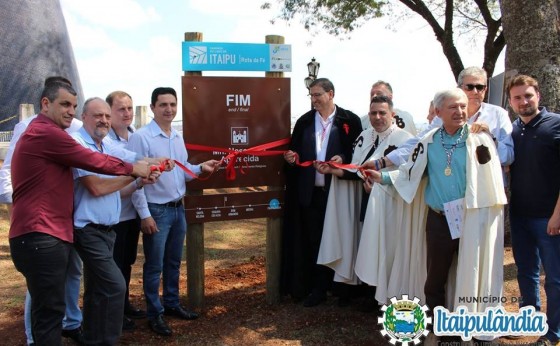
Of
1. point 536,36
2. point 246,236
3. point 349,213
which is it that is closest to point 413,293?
point 349,213

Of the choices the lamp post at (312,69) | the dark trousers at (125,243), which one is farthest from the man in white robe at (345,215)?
the lamp post at (312,69)

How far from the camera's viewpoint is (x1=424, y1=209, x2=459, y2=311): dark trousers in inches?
155

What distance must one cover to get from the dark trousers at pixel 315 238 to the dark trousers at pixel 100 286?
7.42ft

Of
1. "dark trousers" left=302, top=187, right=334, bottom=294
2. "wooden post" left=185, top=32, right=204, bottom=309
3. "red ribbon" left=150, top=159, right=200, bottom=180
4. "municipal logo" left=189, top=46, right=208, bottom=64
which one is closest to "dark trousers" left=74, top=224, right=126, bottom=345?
"red ribbon" left=150, top=159, right=200, bottom=180

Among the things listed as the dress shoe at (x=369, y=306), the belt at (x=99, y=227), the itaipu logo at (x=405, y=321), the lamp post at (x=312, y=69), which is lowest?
the dress shoe at (x=369, y=306)

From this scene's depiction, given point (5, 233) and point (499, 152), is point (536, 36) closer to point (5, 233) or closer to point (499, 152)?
point (499, 152)

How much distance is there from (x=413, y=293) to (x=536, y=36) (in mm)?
4179

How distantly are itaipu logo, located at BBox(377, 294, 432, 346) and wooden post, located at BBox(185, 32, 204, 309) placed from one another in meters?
2.01

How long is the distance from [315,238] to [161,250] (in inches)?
66.0

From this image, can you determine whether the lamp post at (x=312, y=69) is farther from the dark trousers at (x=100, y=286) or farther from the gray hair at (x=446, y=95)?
the dark trousers at (x=100, y=286)

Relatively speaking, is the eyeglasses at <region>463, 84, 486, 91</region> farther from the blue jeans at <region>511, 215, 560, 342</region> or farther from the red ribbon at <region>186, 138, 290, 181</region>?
the red ribbon at <region>186, 138, 290, 181</region>

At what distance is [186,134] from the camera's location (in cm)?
500

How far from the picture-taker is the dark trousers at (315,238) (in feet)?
17.4

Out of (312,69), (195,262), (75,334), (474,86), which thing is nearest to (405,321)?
(474,86)
